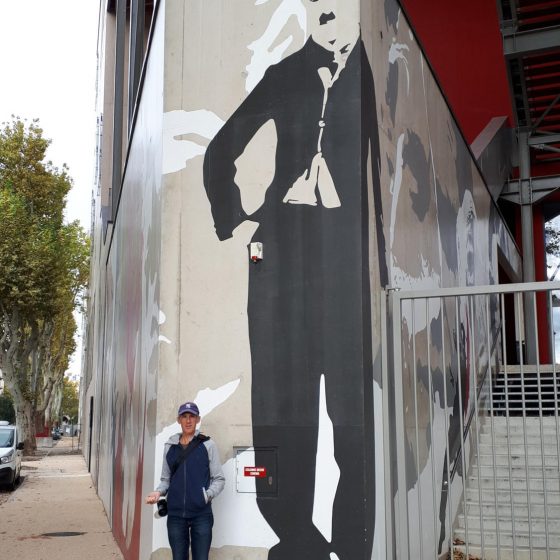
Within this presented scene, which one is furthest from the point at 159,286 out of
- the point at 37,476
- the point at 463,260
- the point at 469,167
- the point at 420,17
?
the point at 37,476

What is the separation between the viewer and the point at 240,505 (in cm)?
614

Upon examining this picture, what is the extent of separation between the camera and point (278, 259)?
6.40m

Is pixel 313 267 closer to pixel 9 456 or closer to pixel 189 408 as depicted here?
pixel 189 408

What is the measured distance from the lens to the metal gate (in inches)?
244

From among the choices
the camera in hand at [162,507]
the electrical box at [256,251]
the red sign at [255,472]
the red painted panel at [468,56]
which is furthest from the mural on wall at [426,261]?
the red painted panel at [468,56]

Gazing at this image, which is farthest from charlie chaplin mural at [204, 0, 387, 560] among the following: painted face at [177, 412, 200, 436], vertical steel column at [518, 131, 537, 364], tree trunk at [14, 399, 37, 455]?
tree trunk at [14, 399, 37, 455]

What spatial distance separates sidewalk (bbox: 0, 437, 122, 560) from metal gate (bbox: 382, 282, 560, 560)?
4.44 meters

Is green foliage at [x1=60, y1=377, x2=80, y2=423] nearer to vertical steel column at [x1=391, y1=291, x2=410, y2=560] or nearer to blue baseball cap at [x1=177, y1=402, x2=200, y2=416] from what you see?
vertical steel column at [x1=391, y1=291, x2=410, y2=560]

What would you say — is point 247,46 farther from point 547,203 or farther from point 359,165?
point 547,203

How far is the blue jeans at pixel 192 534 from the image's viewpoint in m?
5.80

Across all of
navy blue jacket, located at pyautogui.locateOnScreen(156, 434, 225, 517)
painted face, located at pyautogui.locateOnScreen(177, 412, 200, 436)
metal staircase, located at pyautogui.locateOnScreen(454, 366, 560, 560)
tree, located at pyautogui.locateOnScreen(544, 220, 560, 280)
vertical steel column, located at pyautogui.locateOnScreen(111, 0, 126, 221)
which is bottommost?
metal staircase, located at pyautogui.locateOnScreen(454, 366, 560, 560)

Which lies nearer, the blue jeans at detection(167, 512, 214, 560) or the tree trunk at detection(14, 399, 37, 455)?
the blue jeans at detection(167, 512, 214, 560)

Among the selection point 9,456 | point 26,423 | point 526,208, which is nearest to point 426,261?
point 526,208

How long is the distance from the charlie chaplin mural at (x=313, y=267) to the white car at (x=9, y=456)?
14289mm
